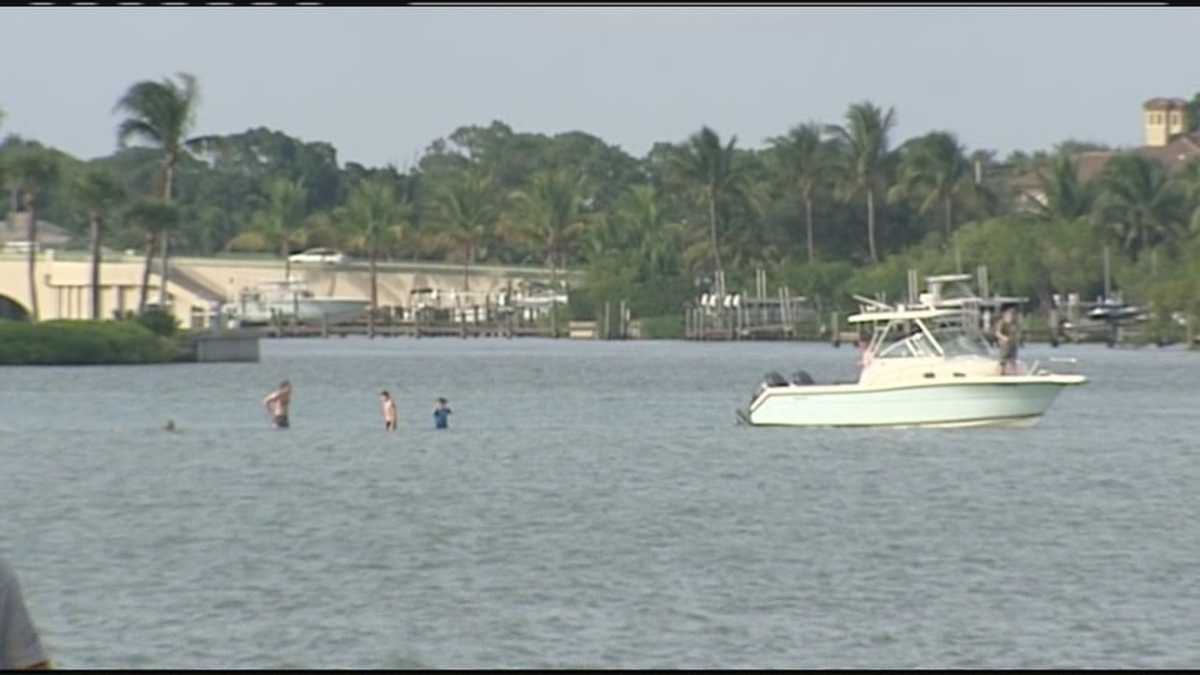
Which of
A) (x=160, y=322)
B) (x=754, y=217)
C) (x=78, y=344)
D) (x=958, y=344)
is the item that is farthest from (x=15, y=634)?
(x=754, y=217)

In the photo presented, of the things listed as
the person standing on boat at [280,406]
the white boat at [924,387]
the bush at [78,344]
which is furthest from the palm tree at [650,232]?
the white boat at [924,387]

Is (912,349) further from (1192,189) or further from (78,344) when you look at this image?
(1192,189)

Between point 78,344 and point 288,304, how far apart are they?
75037mm

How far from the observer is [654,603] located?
98.6ft

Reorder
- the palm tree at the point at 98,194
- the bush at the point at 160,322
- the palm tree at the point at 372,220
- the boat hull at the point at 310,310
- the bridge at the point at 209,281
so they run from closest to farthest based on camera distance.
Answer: the bush at the point at 160,322
the palm tree at the point at 98,194
the bridge at the point at 209,281
the boat hull at the point at 310,310
the palm tree at the point at 372,220

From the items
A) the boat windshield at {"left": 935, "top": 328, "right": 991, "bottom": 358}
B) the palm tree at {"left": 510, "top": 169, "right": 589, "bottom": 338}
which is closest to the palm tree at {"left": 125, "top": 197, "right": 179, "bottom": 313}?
the boat windshield at {"left": 935, "top": 328, "right": 991, "bottom": 358}

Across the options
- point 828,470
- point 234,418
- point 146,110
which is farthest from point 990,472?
point 146,110

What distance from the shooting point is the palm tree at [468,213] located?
189 m

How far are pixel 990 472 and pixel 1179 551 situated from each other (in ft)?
45.7

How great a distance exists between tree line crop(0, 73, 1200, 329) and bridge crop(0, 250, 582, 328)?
1916 millimetres

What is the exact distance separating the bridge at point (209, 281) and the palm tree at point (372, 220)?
1.77 m

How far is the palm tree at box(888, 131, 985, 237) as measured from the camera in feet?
525

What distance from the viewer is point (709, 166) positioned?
166m

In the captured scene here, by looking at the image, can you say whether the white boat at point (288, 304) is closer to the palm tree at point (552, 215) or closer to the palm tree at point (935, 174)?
the palm tree at point (552, 215)
